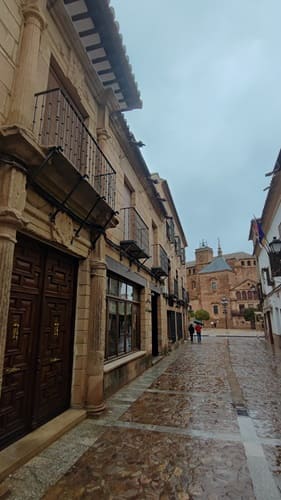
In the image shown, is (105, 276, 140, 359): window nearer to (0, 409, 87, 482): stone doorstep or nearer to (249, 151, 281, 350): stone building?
(0, 409, 87, 482): stone doorstep

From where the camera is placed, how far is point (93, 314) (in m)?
4.61

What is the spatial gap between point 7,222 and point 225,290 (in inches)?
1925

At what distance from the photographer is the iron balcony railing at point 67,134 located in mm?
3703

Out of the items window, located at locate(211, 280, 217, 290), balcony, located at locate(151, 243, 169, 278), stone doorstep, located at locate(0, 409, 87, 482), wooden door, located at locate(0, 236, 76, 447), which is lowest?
stone doorstep, located at locate(0, 409, 87, 482)

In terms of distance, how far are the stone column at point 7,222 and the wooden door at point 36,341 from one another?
59 cm

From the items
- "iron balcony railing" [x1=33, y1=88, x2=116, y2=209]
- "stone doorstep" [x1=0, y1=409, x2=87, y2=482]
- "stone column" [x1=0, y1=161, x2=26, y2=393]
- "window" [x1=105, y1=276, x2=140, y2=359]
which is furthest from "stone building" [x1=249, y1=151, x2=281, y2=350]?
"stone column" [x1=0, y1=161, x2=26, y2=393]

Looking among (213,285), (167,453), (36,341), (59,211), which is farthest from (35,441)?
(213,285)

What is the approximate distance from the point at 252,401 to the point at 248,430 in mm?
1592

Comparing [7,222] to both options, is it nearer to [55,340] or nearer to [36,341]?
[36,341]

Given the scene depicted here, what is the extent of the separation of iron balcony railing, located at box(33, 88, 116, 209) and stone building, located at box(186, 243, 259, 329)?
4051cm

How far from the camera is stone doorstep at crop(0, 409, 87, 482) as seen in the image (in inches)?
106

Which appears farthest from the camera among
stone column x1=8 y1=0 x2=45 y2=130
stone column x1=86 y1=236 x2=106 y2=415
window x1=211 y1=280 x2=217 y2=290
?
window x1=211 y1=280 x2=217 y2=290

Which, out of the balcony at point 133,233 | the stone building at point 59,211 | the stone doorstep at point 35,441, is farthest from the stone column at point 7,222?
the balcony at point 133,233

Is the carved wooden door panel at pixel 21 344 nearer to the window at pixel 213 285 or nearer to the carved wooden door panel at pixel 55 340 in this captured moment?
the carved wooden door panel at pixel 55 340
